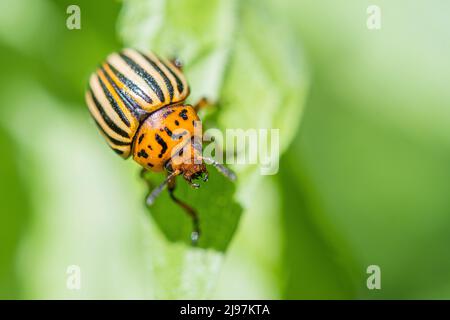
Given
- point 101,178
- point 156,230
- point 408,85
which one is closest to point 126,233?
point 101,178

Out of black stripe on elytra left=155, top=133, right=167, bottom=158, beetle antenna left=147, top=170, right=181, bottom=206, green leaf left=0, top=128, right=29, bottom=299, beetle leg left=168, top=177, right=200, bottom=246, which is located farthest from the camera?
green leaf left=0, top=128, right=29, bottom=299

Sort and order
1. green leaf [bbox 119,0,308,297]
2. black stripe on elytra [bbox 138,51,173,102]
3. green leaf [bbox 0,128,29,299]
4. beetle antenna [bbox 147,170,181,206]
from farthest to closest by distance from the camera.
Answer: green leaf [bbox 0,128,29,299]
black stripe on elytra [bbox 138,51,173,102]
beetle antenna [bbox 147,170,181,206]
green leaf [bbox 119,0,308,297]

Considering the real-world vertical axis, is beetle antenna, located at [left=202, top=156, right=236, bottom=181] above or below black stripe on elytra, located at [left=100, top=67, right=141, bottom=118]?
below

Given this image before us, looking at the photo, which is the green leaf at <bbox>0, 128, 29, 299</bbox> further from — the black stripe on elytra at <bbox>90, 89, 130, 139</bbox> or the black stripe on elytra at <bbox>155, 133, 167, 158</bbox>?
the black stripe on elytra at <bbox>155, 133, 167, 158</bbox>

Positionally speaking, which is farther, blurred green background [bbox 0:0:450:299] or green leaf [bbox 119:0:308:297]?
blurred green background [bbox 0:0:450:299]

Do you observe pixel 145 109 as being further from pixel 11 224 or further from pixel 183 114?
pixel 11 224

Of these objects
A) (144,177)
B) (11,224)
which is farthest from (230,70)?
(11,224)

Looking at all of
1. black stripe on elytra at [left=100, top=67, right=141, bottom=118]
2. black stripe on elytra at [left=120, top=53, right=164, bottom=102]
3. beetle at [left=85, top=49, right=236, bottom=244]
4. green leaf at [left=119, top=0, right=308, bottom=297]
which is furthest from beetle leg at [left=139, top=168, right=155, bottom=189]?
black stripe on elytra at [left=120, top=53, right=164, bottom=102]
